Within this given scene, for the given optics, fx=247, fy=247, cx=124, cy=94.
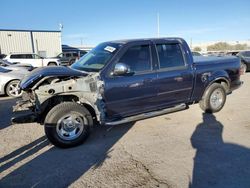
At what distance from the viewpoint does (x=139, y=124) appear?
223 inches

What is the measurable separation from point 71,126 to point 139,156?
1.38 metres

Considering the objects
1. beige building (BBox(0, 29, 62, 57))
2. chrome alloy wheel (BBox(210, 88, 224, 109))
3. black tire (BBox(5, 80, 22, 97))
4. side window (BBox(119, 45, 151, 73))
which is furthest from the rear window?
chrome alloy wheel (BBox(210, 88, 224, 109))

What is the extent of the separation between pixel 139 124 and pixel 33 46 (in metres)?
32.0

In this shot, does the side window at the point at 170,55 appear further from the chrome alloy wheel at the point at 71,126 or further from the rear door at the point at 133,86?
the chrome alloy wheel at the point at 71,126

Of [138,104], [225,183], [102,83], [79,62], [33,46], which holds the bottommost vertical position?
[225,183]

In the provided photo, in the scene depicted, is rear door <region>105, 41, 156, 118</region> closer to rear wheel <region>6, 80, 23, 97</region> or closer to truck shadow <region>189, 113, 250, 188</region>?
truck shadow <region>189, 113, 250, 188</region>

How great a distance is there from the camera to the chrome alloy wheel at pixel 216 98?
20.8 feet

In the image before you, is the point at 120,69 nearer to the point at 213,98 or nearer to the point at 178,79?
the point at 178,79

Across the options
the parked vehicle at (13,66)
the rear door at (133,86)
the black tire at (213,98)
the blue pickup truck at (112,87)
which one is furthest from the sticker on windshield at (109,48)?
the parked vehicle at (13,66)

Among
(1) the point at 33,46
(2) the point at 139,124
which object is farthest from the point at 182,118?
(1) the point at 33,46

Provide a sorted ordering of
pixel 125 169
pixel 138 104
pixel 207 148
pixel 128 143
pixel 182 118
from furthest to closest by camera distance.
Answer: pixel 182 118 < pixel 138 104 < pixel 128 143 < pixel 207 148 < pixel 125 169

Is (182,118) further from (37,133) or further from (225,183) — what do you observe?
(37,133)

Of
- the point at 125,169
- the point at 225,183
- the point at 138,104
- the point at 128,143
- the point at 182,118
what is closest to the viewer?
the point at 225,183

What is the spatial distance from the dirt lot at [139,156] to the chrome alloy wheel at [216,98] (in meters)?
0.54
